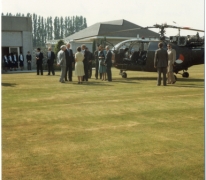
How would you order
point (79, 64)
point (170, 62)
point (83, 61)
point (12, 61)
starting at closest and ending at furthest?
point (170, 62), point (79, 64), point (83, 61), point (12, 61)

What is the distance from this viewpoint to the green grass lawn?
166 inches

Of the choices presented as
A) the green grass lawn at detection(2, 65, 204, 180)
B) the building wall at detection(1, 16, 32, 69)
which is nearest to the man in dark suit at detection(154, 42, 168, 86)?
the green grass lawn at detection(2, 65, 204, 180)

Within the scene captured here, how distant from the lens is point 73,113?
309 inches

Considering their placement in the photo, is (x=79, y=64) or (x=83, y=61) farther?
(x=83, y=61)

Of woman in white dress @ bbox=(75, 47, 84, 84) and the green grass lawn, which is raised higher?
woman in white dress @ bbox=(75, 47, 84, 84)

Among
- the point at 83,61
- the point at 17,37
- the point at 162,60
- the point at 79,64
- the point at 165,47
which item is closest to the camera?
the point at 162,60

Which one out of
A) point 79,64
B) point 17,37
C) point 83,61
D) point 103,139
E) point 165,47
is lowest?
point 103,139

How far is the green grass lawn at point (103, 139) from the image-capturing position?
4211 millimetres

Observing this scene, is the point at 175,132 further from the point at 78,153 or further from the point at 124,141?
the point at 78,153

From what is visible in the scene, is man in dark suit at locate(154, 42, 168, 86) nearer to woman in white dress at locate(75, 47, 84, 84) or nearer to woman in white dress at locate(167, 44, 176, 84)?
woman in white dress at locate(167, 44, 176, 84)

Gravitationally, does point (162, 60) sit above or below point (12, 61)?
above

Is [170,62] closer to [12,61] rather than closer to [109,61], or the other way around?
[109,61]

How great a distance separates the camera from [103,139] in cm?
559

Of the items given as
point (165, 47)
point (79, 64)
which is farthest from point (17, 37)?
point (165, 47)
